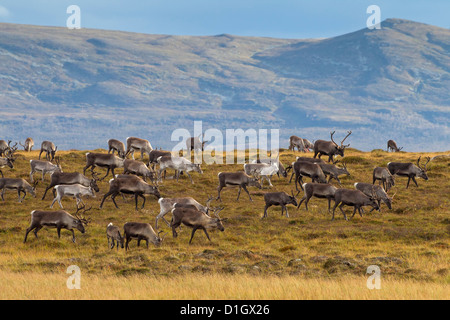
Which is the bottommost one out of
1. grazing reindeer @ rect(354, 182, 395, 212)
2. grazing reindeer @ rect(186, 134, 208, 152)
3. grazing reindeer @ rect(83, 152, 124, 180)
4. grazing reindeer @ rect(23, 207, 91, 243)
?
grazing reindeer @ rect(23, 207, 91, 243)

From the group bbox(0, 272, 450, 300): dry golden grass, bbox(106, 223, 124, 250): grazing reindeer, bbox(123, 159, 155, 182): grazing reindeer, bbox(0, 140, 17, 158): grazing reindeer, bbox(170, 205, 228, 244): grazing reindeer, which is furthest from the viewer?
bbox(0, 140, 17, 158): grazing reindeer

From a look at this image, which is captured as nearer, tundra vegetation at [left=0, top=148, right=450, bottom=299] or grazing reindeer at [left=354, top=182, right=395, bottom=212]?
tundra vegetation at [left=0, top=148, right=450, bottom=299]

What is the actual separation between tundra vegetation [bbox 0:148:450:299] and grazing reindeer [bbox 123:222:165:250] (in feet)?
1.46

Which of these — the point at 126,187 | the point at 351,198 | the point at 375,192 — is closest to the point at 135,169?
the point at 126,187

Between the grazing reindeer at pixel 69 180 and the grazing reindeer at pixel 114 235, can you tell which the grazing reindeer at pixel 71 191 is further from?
the grazing reindeer at pixel 114 235

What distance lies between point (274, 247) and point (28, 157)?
2950cm

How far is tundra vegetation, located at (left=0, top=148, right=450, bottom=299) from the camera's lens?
672 inches

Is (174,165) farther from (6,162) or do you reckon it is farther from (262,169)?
(6,162)

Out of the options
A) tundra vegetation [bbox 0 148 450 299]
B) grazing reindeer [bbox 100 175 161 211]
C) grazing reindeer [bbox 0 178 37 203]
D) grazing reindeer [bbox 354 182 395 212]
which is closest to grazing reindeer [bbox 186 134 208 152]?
tundra vegetation [bbox 0 148 450 299]

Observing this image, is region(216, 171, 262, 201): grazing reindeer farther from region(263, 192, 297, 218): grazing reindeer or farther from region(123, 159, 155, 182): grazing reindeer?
region(123, 159, 155, 182): grazing reindeer

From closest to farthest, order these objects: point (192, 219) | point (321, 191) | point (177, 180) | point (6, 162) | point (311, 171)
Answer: point (192, 219) → point (321, 191) → point (311, 171) → point (177, 180) → point (6, 162)

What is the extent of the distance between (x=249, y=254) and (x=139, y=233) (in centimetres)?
461

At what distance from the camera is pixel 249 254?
2342 cm

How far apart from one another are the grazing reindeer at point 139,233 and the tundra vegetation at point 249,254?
444 mm
